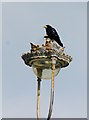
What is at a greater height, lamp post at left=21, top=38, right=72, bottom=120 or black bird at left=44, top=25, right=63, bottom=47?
black bird at left=44, top=25, right=63, bottom=47

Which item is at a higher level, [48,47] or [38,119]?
[48,47]

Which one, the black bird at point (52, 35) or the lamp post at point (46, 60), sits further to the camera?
the black bird at point (52, 35)

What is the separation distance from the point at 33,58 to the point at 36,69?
0.40 metres

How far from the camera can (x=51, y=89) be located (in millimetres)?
10953

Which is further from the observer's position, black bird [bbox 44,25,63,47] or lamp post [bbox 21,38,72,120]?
black bird [bbox 44,25,63,47]

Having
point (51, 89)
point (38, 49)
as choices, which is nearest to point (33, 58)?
point (38, 49)

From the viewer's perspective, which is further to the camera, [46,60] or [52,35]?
[52,35]

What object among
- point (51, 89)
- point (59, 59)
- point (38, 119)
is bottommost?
point (38, 119)

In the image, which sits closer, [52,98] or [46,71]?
[52,98]

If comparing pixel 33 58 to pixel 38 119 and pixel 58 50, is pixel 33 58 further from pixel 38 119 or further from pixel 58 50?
pixel 38 119

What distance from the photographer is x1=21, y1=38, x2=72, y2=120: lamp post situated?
37.1 feet

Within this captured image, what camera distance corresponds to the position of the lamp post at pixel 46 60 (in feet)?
37.1

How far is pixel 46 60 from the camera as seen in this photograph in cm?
1145

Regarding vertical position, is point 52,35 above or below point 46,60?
above
